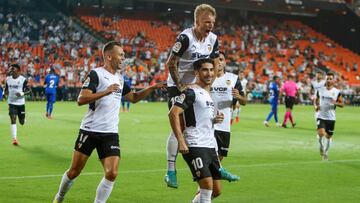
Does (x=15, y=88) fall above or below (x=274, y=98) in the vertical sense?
above

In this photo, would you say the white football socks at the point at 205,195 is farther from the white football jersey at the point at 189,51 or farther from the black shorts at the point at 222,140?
the black shorts at the point at 222,140

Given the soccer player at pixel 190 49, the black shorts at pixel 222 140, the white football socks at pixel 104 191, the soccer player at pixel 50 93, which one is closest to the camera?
the white football socks at pixel 104 191

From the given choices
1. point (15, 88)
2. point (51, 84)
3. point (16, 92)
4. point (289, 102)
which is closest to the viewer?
point (16, 92)

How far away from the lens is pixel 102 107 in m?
8.73

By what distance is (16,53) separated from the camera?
46.8 metres

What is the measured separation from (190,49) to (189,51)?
1.3 inches

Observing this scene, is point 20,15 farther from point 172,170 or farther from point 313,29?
point 172,170


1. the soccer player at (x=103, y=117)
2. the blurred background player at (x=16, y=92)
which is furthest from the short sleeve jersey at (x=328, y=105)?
the soccer player at (x=103, y=117)

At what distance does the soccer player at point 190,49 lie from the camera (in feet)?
29.4

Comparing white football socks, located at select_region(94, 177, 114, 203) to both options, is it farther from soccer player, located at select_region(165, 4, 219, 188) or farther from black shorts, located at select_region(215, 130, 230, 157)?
black shorts, located at select_region(215, 130, 230, 157)

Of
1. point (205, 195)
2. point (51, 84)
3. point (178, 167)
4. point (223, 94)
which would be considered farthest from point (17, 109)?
point (205, 195)

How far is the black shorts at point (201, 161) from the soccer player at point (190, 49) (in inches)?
56.7

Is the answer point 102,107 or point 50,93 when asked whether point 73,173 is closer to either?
point 102,107

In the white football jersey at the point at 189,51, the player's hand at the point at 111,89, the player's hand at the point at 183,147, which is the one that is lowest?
the player's hand at the point at 183,147
